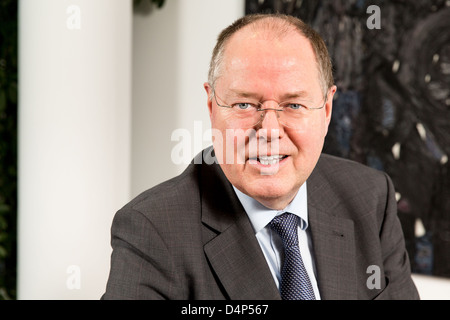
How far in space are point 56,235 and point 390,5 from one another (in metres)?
1.55

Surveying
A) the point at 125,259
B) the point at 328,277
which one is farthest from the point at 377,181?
the point at 125,259

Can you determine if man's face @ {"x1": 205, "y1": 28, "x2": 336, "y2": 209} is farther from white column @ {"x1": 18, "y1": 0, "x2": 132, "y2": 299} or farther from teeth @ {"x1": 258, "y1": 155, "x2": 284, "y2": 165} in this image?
white column @ {"x1": 18, "y1": 0, "x2": 132, "y2": 299}

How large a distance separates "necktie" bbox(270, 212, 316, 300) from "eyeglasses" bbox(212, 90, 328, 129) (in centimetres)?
20

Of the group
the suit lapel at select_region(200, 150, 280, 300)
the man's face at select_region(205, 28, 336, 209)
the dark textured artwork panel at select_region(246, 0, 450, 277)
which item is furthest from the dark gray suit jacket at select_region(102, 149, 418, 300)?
the dark textured artwork panel at select_region(246, 0, 450, 277)

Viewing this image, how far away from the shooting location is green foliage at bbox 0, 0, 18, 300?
7.84ft

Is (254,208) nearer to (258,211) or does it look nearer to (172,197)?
(258,211)

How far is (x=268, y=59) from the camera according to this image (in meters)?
1.00

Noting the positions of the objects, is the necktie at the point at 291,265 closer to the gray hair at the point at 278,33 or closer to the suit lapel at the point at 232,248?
the suit lapel at the point at 232,248

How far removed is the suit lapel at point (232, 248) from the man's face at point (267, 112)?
0.26 ft

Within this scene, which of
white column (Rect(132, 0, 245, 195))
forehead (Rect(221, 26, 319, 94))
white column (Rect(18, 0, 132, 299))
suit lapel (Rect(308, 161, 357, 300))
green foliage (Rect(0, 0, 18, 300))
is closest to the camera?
forehead (Rect(221, 26, 319, 94))

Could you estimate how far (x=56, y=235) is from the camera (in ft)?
7.06

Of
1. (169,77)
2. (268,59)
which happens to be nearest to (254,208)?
(268,59)

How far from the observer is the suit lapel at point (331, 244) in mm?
1117

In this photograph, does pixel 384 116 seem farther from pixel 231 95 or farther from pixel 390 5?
pixel 231 95
